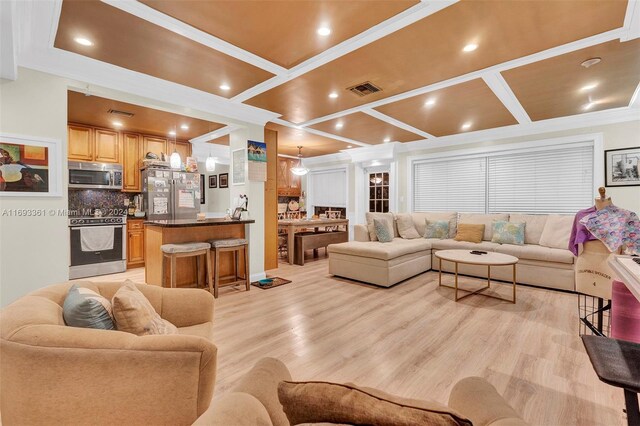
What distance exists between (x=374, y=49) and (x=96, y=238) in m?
5.08

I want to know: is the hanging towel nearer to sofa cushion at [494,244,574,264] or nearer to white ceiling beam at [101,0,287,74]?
white ceiling beam at [101,0,287,74]

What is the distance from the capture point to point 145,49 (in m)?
2.57

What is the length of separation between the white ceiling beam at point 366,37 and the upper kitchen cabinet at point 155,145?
11.2 feet

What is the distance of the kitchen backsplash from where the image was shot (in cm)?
501

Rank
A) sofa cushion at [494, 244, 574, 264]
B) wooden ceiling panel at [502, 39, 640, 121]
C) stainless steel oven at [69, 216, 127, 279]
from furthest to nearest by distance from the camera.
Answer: stainless steel oven at [69, 216, 127, 279]
sofa cushion at [494, 244, 574, 264]
wooden ceiling panel at [502, 39, 640, 121]

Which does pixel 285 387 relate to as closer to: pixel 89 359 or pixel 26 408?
pixel 89 359

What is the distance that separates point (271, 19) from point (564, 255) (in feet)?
14.9

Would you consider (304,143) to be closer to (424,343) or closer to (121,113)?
(121,113)

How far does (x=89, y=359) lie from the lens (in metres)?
1.00

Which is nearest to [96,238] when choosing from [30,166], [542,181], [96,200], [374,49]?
[96,200]

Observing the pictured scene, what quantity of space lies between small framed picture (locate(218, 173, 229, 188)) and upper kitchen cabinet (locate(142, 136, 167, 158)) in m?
1.27

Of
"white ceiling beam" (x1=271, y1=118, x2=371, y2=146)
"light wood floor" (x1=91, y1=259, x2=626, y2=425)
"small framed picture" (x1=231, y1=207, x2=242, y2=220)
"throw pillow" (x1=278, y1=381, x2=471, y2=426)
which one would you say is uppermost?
"white ceiling beam" (x1=271, y1=118, x2=371, y2=146)

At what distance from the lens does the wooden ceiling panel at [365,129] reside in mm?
4773

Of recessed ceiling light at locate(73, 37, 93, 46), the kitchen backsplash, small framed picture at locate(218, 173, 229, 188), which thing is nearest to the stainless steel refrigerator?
the kitchen backsplash
